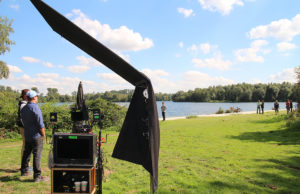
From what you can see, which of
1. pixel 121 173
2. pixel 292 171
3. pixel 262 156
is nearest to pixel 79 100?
pixel 121 173

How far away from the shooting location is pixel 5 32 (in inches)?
680

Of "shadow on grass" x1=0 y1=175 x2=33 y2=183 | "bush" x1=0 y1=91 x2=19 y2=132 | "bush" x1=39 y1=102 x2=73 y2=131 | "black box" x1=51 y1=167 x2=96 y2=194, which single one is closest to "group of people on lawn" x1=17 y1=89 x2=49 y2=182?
"shadow on grass" x1=0 y1=175 x2=33 y2=183

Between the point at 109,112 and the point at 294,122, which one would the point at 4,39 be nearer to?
the point at 109,112

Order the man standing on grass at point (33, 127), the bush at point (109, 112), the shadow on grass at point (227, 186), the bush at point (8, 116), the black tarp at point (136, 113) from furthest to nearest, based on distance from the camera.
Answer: the bush at point (109, 112), the bush at point (8, 116), the shadow on grass at point (227, 186), the man standing on grass at point (33, 127), the black tarp at point (136, 113)

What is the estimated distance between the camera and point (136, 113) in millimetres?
2965

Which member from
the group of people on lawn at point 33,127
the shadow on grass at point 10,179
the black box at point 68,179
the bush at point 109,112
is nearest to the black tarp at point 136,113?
the black box at point 68,179

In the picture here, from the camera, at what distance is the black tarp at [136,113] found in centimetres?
275

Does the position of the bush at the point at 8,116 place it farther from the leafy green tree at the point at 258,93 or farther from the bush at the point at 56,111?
the leafy green tree at the point at 258,93

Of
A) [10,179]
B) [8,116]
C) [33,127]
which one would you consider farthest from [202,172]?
[8,116]

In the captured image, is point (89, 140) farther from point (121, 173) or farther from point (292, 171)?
point (292, 171)

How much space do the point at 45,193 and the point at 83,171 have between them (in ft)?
4.80

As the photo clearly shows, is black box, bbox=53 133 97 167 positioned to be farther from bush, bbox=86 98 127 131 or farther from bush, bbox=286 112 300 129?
bush, bbox=286 112 300 129

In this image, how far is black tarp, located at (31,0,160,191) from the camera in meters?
2.75

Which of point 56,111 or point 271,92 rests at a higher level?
point 271,92
